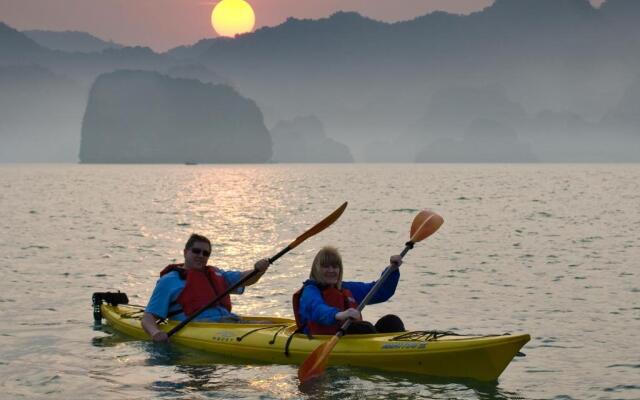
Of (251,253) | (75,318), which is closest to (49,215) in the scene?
(251,253)

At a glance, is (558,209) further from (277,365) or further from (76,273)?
(277,365)

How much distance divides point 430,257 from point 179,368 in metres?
14.8

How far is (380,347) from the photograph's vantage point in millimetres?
9820

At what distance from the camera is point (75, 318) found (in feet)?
49.0

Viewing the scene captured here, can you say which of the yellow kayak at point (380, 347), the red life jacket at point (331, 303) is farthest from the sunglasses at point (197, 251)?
the red life jacket at point (331, 303)

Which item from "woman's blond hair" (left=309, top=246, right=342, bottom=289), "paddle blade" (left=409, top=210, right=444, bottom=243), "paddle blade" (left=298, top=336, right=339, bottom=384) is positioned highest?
"paddle blade" (left=409, top=210, right=444, bottom=243)

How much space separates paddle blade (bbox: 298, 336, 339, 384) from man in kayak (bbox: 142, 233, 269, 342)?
5.21 ft

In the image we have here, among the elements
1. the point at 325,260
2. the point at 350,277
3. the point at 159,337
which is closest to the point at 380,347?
the point at 325,260

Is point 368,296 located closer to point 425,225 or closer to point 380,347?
point 380,347

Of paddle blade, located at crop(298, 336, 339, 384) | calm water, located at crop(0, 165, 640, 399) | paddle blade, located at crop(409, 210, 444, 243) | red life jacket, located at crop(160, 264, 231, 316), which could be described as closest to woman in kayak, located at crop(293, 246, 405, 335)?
paddle blade, located at crop(298, 336, 339, 384)

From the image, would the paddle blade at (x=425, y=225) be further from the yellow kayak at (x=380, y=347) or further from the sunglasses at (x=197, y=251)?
the sunglasses at (x=197, y=251)

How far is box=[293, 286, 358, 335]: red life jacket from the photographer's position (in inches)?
388

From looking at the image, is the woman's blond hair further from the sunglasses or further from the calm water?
the sunglasses

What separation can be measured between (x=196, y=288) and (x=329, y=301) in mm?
2124
